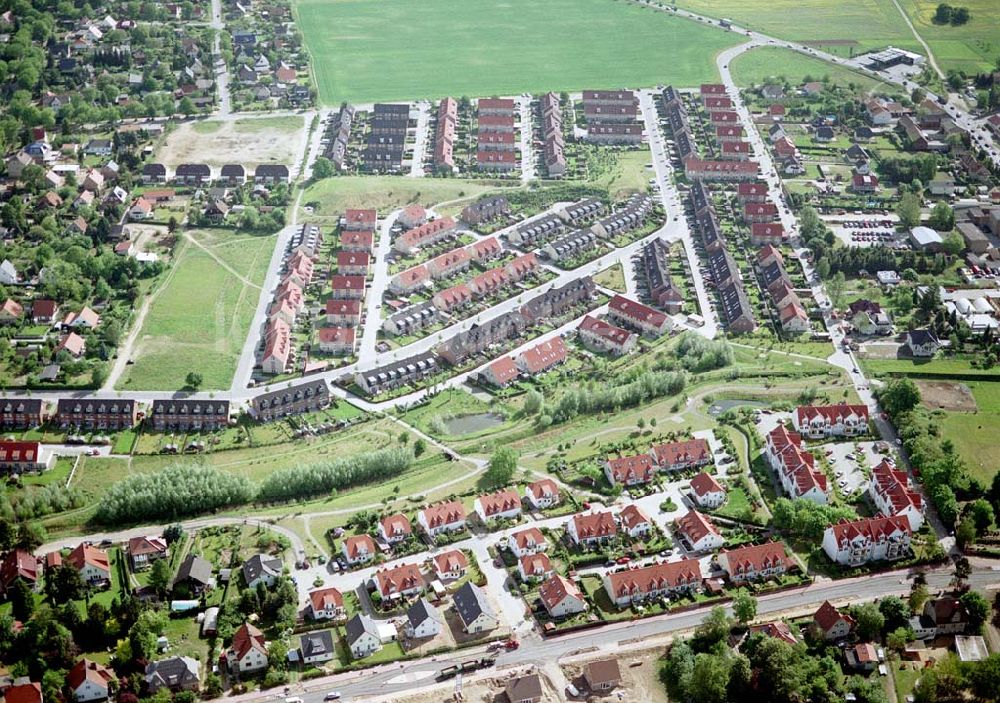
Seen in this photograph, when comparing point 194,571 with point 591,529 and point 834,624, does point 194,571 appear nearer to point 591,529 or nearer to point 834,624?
point 591,529

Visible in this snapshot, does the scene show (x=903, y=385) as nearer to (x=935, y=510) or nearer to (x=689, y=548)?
(x=935, y=510)

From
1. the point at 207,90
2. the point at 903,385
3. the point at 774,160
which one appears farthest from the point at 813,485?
the point at 207,90

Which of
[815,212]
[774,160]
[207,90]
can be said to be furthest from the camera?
[207,90]

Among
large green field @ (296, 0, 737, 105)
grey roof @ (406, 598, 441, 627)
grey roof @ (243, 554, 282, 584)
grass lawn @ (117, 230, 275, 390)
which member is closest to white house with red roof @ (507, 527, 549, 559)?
grey roof @ (406, 598, 441, 627)

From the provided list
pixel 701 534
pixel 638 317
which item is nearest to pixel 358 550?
pixel 701 534

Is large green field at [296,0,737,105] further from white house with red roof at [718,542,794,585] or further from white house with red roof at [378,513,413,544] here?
white house with red roof at [718,542,794,585]

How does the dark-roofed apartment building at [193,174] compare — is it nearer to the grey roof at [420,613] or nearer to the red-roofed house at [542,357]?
the red-roofed house at [542,357]

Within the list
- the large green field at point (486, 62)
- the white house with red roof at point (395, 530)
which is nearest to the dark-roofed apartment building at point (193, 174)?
the large green field at point (486, 62)
